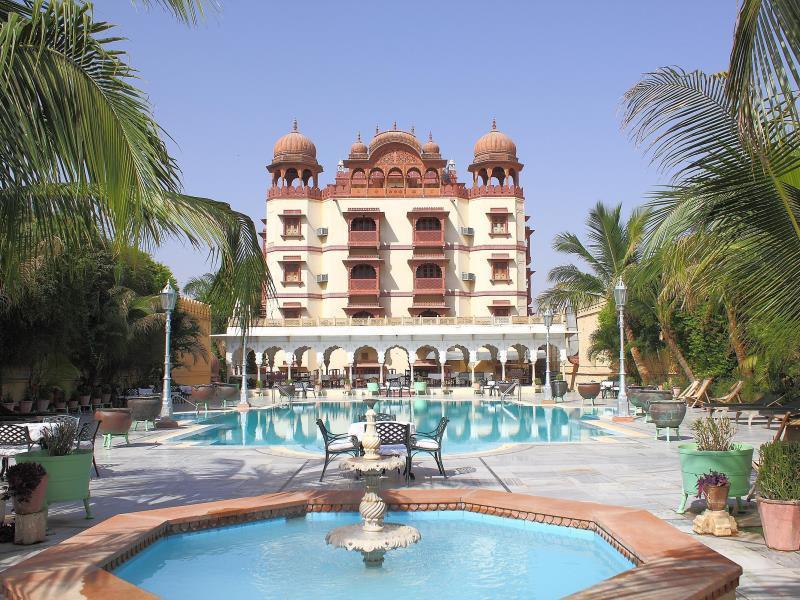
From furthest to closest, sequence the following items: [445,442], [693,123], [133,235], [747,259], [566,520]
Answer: [445,442]
[566,520]
[747,259]
[693,123]
[133,235]

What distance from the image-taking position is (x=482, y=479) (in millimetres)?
9297

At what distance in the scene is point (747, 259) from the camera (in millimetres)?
5559

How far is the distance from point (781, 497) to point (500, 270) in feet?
143

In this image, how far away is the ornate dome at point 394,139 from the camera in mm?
50406

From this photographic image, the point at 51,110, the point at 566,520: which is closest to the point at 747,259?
the point at 566,520

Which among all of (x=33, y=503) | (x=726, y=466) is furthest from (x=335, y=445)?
(x=726, y=466)

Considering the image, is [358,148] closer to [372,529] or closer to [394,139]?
[394,139]

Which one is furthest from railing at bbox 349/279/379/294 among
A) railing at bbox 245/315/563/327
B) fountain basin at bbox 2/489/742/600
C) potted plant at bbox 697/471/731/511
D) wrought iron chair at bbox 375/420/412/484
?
potted plant at bbox 697/471/731/511

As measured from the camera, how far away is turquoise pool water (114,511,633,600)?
527cm

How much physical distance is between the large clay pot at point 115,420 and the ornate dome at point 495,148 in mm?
40308

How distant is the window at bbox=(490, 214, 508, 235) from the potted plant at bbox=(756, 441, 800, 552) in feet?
143

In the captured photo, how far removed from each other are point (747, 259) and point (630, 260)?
78.3ft

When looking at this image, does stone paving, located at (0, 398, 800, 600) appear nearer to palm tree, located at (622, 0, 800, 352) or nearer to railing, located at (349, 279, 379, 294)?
palm tree, located at (622, 0, 800, 352)

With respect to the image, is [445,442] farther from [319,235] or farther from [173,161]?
[319,235]
